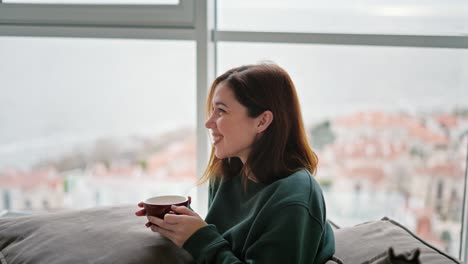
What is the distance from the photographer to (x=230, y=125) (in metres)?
1.31

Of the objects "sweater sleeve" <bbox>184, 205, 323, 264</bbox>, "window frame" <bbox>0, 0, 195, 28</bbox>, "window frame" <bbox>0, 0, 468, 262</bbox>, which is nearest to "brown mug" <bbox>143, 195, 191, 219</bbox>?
"sweater sleeve" <bbox>184, 205, 323, 264</bbox>

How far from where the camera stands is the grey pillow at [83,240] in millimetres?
1256

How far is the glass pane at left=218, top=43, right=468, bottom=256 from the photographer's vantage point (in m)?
1.89

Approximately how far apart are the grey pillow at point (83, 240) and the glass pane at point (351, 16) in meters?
0.89

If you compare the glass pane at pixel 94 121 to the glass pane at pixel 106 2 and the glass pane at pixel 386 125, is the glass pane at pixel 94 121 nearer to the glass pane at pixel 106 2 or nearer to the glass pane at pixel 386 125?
the glass pane at pixel 106 2

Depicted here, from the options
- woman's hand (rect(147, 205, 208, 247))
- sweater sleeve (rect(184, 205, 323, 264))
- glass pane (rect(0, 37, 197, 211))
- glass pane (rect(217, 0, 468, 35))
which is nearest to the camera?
sweater sleeve (rect(184, 205, 323, 264))

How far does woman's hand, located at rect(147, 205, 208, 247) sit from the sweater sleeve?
0.17 ft

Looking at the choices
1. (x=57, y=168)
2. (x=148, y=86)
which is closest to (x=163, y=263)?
(x=148, y=86)

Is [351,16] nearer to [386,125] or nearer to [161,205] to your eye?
[386,125]

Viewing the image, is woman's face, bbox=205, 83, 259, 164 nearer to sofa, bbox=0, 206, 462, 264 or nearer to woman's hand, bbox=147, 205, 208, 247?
woman's hand, bbox=147, 205, 208, 247

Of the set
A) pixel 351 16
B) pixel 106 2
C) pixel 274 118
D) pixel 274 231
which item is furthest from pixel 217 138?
pixel 106 2

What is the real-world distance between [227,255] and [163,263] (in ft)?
0.54

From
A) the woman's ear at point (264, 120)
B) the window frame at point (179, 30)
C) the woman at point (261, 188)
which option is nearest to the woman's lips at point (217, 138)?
the woman at point (261, 188)

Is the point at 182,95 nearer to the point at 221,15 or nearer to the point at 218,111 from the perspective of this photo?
the point at 221,15
